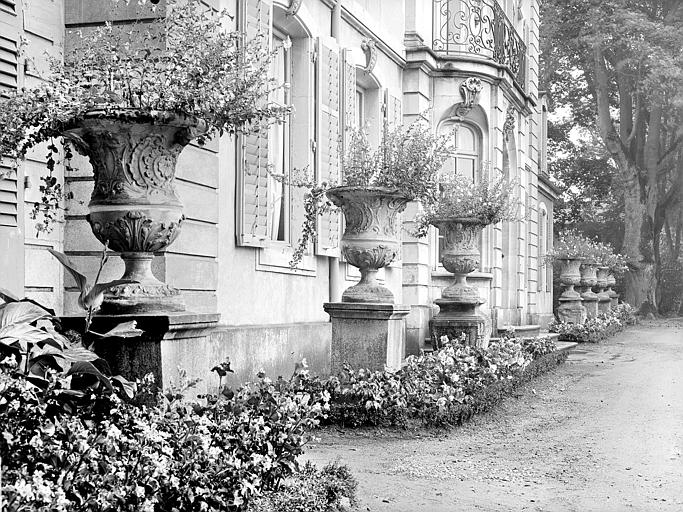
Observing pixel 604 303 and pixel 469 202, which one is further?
pixel 604 303

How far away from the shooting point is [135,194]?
5270 millimetres

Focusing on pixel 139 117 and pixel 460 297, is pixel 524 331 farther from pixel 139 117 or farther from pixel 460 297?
pixel 139 117

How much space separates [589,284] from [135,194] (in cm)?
2244

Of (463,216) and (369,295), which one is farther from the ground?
(463,216)

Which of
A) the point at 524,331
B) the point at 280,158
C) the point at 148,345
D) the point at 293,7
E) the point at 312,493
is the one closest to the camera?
the point at 312,493

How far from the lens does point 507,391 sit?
1040 cm

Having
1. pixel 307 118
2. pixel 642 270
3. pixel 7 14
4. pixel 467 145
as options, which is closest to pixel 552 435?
pixel 307 118

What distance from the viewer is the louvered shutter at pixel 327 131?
10.9m

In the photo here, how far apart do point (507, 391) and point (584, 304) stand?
54.1 feet

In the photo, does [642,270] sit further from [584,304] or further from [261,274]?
[261,274]

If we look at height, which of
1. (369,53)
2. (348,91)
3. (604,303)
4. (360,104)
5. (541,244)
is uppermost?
(369,53)

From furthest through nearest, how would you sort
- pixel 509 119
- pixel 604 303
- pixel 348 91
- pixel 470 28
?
pixel 604 303
pixel 509 119
pixel 470 28
pixel 348 91

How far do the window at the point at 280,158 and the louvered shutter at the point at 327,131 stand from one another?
0.47m

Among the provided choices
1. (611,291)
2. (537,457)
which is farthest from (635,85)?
(537,457)
